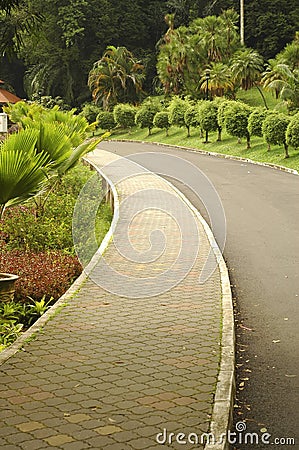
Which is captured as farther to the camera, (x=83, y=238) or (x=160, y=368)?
(x=83, y=238)

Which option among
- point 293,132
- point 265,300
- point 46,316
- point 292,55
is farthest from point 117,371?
point 292,55

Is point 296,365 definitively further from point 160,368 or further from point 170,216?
point 170,216

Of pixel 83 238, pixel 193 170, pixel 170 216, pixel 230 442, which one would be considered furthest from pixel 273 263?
pixel 193 170

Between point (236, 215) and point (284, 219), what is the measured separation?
1.22m

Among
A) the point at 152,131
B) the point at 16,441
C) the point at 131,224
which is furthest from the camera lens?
the point at 152,131

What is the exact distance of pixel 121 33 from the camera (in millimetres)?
60656

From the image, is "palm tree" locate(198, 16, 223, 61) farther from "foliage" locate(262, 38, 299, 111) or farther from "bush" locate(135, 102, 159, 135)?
"bush" locate(135, 102, 159, 135)

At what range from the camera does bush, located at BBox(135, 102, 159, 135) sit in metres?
42.4

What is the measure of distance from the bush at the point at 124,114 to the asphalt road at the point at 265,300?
25711mm

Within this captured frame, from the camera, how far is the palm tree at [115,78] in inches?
2008

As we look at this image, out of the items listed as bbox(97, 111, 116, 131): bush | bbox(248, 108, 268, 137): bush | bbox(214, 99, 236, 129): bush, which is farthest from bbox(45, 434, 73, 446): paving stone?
bbox(97, 111, 116, 131): bush

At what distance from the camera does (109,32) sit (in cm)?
5925

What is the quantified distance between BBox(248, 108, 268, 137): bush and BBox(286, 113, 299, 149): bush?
302 centimetres

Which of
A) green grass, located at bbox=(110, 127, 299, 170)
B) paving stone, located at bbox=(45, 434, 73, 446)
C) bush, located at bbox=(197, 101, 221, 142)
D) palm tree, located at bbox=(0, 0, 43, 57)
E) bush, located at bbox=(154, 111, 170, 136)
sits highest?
palm tree, located at bbox=(0, 0, 43, 57)
